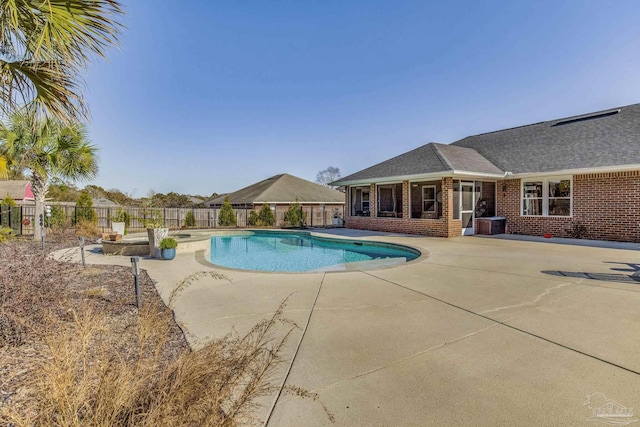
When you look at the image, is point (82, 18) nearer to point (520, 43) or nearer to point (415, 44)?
point (415, 44)

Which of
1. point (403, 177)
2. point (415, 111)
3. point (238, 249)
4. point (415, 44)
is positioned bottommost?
point (238, 249)

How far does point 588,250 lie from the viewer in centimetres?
973

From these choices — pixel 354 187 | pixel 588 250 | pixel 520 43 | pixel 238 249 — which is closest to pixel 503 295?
pixel 588 250

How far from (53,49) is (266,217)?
18419mm

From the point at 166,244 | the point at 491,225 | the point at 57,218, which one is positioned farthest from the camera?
the point at 57,218

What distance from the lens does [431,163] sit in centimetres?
1445

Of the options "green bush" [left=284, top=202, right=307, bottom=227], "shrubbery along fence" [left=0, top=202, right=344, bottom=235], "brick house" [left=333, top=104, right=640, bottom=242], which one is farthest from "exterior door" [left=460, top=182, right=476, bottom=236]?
"green bush" [left=284, top=202, right=307, bottom=227]

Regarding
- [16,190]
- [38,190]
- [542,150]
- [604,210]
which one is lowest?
[604,210]

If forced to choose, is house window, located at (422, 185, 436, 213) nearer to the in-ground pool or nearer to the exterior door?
the exterior door

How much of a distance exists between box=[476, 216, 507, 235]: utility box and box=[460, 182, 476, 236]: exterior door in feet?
1.23

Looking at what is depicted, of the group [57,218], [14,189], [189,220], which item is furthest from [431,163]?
[14,189]

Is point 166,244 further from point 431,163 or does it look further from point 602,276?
point 431,163

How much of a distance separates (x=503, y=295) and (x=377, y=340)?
2.88 metres
